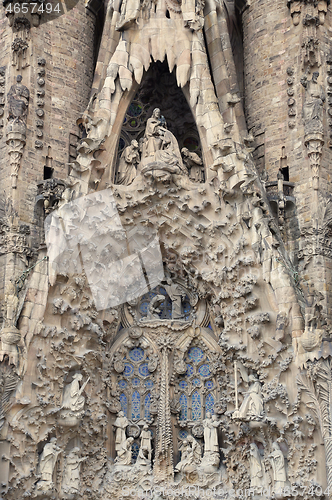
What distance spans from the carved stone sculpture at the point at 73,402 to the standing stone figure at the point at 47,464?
425 millimetres

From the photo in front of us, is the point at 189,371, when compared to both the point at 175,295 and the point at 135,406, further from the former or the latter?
the point at 175,295

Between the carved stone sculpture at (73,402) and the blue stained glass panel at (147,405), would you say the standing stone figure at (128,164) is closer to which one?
the carved stone sculpture at (73,402)

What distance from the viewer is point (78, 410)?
13156mm

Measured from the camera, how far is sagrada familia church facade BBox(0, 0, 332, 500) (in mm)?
12758

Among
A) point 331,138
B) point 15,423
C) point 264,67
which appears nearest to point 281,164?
→ point 331,138

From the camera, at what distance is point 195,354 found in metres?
14.5

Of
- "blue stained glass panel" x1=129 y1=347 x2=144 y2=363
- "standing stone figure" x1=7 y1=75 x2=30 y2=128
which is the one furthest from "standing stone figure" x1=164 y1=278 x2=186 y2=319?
"standing stone figure" x1=7 y1=75 x2=30 y2=128

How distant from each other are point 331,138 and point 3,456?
7.35 meters

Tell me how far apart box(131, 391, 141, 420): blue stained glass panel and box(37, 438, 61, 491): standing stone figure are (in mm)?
1772

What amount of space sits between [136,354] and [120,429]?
1315 millimetres

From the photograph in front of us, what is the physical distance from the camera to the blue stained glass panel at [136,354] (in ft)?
47.9

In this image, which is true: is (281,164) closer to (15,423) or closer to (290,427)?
(290,427)

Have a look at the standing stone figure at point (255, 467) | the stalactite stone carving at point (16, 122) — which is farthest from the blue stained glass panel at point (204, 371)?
the stalactite stone carving at point (16, 122)

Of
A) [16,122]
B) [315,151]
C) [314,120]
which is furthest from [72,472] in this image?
[314,120]
